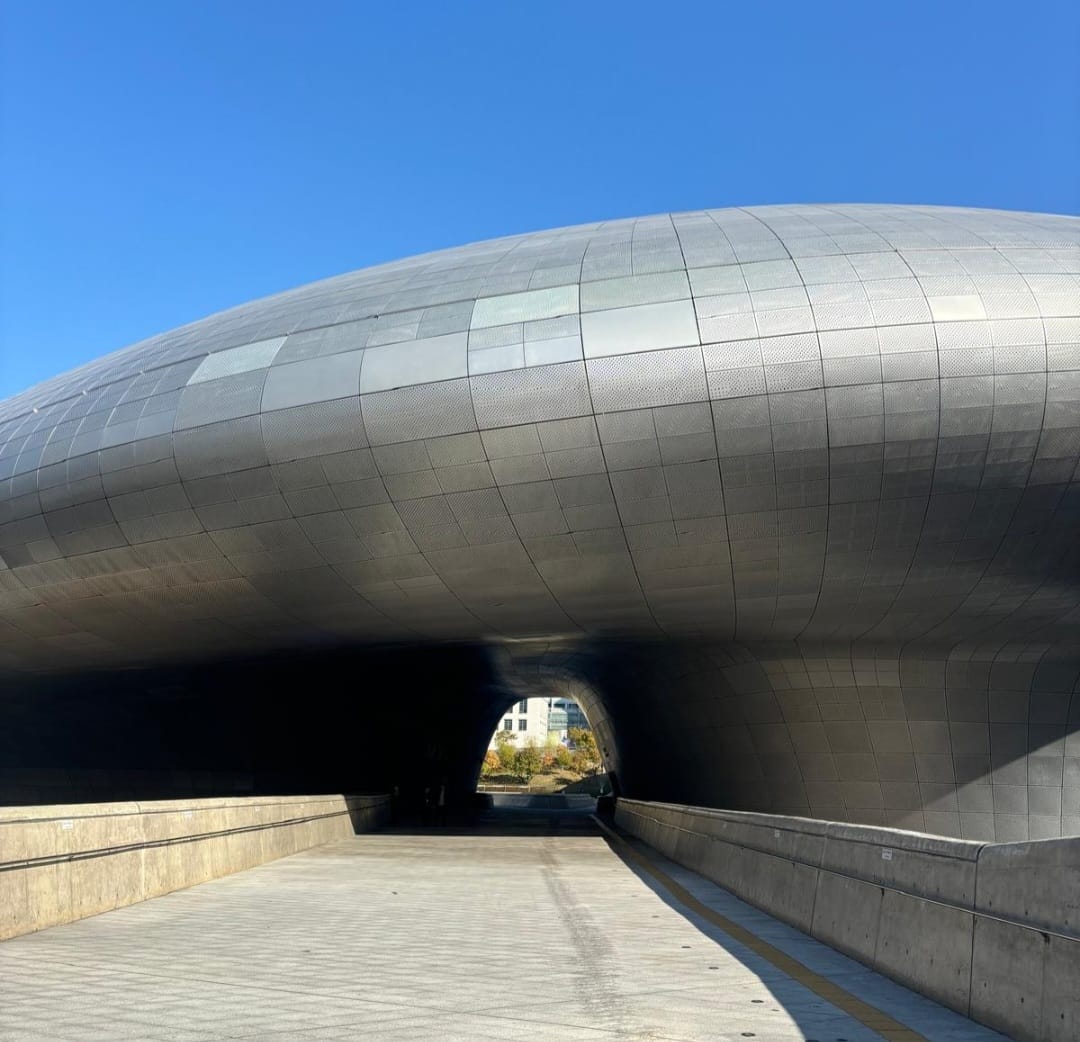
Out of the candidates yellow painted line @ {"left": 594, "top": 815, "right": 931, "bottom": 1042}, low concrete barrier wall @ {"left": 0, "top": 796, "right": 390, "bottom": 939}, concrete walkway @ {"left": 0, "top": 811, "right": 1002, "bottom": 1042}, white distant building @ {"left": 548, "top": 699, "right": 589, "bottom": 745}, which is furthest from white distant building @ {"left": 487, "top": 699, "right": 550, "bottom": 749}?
concrete walkway @ {"left": 0, "top": 811, "right": 1002, "bottom": 1042}

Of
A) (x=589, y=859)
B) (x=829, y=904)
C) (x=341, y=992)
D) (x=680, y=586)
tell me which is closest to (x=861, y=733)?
(x=680, y=586)

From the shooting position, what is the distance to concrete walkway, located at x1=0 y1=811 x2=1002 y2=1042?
5.13 metres

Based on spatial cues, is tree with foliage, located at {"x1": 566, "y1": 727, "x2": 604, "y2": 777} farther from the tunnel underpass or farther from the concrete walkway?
the concrete walkway

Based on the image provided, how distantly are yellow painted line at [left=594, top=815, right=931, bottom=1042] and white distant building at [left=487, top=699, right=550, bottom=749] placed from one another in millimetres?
135795

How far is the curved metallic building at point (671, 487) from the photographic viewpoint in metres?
16.0

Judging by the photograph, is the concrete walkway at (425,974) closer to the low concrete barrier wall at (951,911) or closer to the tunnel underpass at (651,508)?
the low concrete barrier wall at (951,911)

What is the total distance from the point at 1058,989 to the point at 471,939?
4.98 metres

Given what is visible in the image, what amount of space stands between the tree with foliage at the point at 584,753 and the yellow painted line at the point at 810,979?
99103 mm

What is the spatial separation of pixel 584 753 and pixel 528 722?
2965 cm

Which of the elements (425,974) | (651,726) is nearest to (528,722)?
(651,726)

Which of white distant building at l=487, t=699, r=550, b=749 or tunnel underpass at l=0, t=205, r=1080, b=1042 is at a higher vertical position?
tunnel underpass at l=0, t=205, r=1080, b=1042

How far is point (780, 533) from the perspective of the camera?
17672 mm

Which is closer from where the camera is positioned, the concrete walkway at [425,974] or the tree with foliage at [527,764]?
the concrete walkway at [425,974]

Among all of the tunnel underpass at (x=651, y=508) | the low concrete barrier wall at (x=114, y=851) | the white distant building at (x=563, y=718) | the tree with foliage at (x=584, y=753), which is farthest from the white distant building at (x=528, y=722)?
the low concrete barrier wall at (x=114, y=851)
